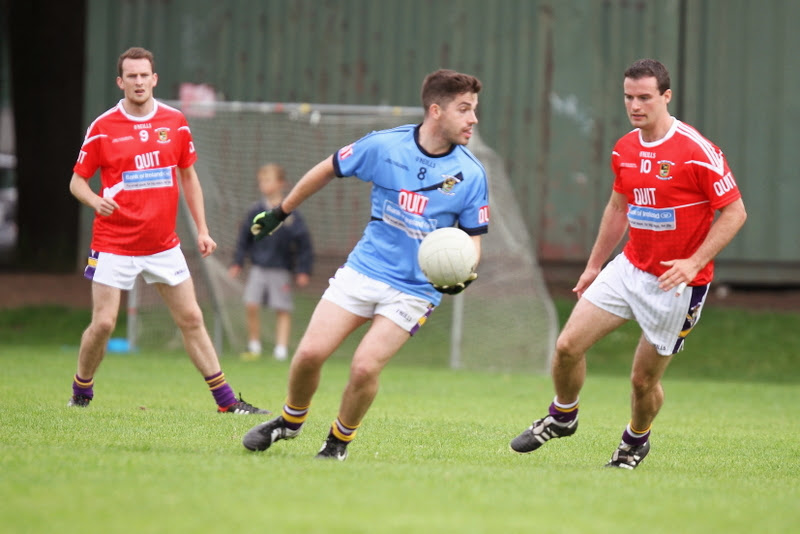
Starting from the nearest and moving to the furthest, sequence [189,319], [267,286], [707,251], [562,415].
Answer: [707,251], [562,415], [189,319], [267,286]

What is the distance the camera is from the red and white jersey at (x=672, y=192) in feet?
22.1

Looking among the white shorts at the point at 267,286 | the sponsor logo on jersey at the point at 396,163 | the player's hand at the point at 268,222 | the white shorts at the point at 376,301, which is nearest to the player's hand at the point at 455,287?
the white shorts at the point at 376,301

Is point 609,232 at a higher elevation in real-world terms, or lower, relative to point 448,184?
lower

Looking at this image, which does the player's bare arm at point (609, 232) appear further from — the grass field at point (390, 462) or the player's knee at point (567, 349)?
the grass field at point (390, 462)

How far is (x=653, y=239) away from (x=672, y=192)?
0.31m

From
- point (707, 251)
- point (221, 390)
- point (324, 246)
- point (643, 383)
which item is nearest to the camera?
point (707, 251)

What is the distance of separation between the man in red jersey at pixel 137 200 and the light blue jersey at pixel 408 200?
2303mm

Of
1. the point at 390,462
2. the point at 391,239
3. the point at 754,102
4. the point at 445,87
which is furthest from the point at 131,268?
the point at 754,102

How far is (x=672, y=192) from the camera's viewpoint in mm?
6828

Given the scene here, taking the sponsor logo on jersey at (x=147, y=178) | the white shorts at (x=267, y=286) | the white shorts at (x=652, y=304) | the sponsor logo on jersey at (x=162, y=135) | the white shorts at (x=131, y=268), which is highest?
the sponsor logo on jersey at (x=162, y=135)

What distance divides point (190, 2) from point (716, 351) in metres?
9.38

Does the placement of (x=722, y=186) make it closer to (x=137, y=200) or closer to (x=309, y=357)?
(x=309, y=357)

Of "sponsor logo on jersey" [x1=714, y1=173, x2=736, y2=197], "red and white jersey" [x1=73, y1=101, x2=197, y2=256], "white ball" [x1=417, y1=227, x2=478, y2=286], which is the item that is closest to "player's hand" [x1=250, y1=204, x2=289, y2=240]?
"white ball" [x1=417, y1=227, x2=478, y2=286]

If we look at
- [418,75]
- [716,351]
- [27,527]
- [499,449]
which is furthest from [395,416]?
[418,75]
